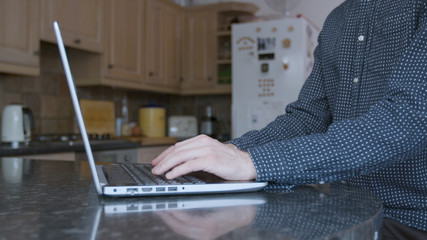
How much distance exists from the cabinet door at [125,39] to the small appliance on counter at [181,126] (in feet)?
1.97

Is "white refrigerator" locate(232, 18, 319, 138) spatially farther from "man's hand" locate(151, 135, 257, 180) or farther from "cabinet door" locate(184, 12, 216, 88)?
"man's hand" locate(151, 135, 257, 180)

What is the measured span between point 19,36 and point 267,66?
1718 millimetres

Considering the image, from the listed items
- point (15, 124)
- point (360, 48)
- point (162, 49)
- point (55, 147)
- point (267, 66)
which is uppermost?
point (162, 49)

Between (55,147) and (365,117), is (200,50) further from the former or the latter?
(365,117)

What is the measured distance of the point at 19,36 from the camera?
225 centimetres

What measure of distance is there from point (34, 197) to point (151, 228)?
251 millimetres

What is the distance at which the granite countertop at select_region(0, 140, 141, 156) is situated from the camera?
1954mm

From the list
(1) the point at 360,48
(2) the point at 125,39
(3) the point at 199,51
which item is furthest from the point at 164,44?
(1) the point at 360,48

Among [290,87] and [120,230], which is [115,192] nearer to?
[120,230]

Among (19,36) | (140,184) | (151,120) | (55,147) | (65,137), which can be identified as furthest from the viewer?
(151,120)

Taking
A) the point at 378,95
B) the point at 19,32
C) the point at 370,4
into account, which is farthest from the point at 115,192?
the point at 19,32

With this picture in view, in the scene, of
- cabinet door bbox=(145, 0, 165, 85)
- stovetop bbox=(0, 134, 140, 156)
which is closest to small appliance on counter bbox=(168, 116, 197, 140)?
cabinet door bbox=(145, 0, 165, 85)

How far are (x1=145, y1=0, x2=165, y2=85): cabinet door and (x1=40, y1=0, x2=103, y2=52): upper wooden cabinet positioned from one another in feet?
1.81

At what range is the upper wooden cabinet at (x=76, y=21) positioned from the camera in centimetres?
243
